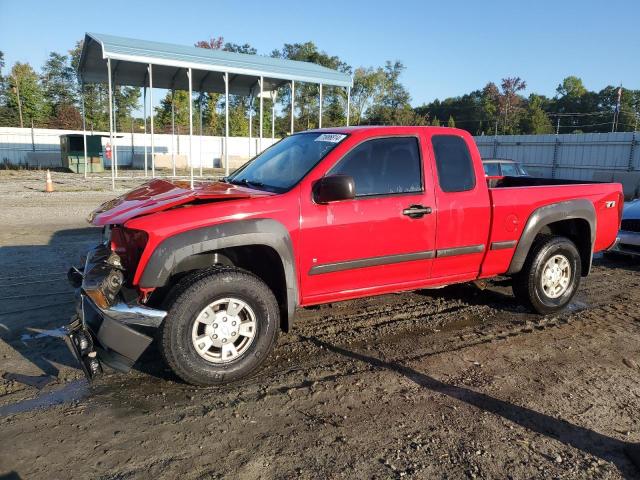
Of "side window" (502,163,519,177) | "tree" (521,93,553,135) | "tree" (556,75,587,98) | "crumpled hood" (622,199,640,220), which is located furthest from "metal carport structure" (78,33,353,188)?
"tree" (556,75,587,98)

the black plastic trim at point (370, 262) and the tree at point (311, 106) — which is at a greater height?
the tree at point (311, 106)

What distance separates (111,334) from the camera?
10.9ft

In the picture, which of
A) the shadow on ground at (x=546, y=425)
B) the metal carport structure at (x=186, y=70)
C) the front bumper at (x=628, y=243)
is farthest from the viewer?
the metal carport structure at (x=186, y=70)

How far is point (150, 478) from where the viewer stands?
2658mm

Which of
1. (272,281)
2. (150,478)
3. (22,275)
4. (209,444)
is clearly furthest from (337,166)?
(22,275)

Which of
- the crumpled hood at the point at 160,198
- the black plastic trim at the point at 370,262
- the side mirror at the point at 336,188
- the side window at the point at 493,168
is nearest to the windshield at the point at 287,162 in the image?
the crumpled hood at the point at 160,198

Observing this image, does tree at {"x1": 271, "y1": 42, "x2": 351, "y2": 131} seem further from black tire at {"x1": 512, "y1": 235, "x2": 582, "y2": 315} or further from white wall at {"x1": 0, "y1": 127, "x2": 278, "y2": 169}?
black tire at {"x1": 512, "y1": 235, "x2": 582, "y2": 315}

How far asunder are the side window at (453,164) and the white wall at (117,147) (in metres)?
23.1

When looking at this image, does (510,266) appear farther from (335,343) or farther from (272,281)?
(272,281)

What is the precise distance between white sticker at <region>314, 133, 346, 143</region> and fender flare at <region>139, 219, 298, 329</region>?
1.04m

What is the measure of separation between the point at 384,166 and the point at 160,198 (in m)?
1.88

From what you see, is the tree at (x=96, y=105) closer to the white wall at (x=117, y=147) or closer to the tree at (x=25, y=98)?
the tree at (x=25, y=98)

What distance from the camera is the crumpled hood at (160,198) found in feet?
11.7

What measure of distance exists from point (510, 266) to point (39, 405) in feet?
14.0
